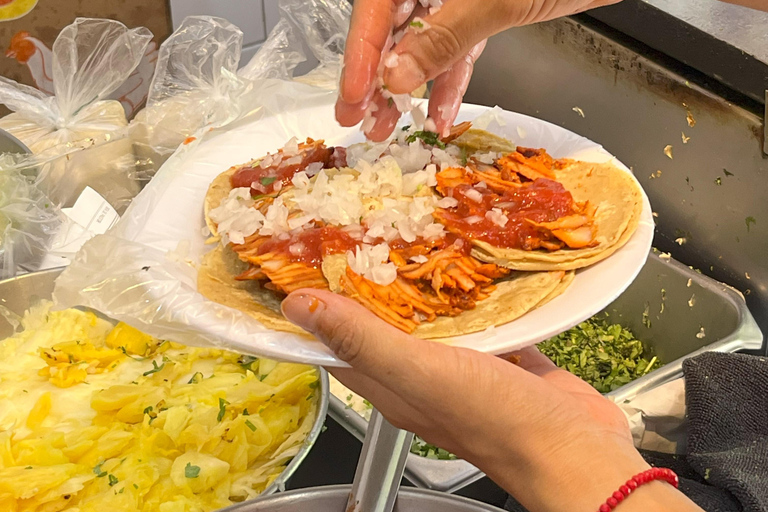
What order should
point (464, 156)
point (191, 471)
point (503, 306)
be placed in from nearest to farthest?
point (503, 306), point (191, 471), point (464, 156)

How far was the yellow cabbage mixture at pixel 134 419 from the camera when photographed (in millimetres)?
1361

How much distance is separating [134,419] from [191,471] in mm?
209

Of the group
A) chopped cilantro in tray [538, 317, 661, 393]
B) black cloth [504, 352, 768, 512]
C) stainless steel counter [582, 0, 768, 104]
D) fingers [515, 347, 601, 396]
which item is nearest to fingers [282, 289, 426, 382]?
fingers [515, 347, 601, 396]

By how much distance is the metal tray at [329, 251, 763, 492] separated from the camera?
157 centimetres

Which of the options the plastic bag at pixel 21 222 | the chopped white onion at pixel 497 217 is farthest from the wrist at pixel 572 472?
the plastic bag at pixel 21 222

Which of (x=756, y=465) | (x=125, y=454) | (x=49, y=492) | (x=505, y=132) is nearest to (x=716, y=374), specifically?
(x=756, y=465)

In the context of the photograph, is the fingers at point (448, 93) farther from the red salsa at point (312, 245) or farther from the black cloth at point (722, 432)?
the black cloth at point (722, 432)

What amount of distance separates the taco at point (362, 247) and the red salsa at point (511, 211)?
0.08 feet

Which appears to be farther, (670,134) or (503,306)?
(670,134)

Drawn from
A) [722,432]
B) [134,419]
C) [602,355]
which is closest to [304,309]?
[134,419]

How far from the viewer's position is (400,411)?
40.6 inches

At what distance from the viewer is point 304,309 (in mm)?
927

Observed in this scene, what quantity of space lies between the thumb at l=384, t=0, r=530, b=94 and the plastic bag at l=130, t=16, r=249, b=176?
86cm

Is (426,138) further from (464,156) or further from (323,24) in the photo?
(323,24)
